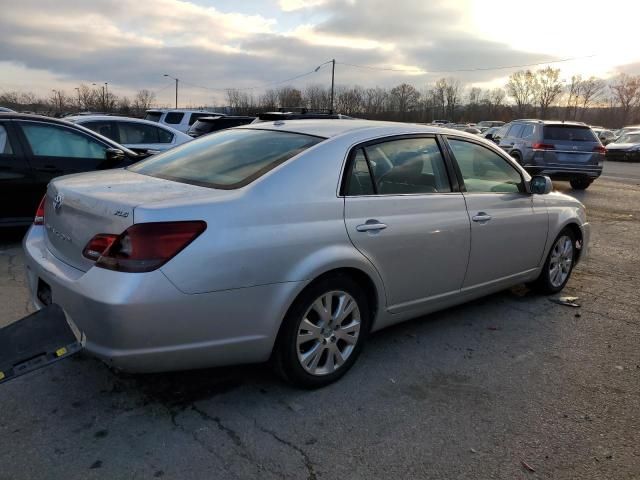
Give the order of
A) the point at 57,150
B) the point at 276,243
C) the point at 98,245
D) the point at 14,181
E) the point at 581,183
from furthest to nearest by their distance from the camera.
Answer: the point at 581,183 → the point at 57,150 → the point at 14,181 → the point at 276,243 → the point at 98,245

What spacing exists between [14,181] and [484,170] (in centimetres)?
511

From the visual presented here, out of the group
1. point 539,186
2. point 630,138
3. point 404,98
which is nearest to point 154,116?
point 539,186

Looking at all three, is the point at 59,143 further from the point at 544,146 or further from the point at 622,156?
the point at 622,156

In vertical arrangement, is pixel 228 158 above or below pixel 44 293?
above

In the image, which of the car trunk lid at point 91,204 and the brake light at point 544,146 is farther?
the brake light at point 544,146

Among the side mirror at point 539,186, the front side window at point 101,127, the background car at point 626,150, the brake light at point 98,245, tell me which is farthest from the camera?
the background car at point 626,150

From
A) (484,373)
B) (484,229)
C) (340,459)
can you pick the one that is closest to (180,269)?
(340,459)

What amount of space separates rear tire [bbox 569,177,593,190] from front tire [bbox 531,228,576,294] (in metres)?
9.93

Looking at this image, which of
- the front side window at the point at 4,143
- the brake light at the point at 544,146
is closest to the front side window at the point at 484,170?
the front side window at the point at 4,143

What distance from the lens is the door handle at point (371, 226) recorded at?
10.5 feet

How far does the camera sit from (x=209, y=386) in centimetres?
317

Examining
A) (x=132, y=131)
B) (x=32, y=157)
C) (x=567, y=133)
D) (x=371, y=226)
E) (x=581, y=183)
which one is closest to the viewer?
(x=371, y=226)

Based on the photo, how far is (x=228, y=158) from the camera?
343 centimetres

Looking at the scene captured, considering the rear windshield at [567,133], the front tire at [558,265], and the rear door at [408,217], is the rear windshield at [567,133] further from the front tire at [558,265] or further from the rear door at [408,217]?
the rear door at [408,217]
